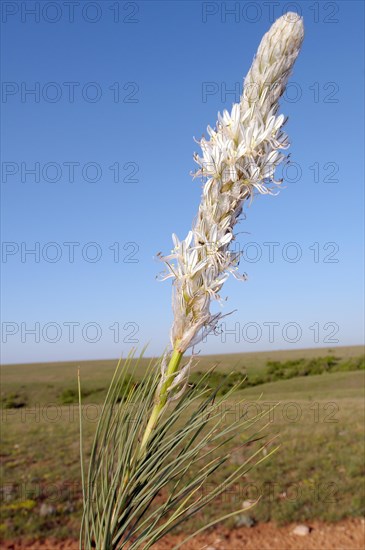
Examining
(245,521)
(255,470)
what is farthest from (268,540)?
(255,470)

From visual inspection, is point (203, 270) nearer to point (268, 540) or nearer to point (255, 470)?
point (268, 540)

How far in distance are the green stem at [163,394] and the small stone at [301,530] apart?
10.2 meters

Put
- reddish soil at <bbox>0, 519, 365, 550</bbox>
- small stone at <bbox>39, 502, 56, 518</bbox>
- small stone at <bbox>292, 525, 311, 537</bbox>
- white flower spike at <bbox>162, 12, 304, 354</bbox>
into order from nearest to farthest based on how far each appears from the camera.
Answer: white flower spike at <bbox>162, 12, 304, 354</bbox>
reddish soil at <bbox>0, 519, 365, 550</bbox>
small stone at <bbox>292, 525, 311, 537</bbox>
small stone at <bbox>39, 502, 56, 518</bbox>

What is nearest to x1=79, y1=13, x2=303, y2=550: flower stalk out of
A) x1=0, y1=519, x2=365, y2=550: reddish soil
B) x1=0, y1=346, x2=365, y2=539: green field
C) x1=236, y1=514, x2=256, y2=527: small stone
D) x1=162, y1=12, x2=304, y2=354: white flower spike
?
x1=162, y1=12, x2=304, y2=354: white flower spike

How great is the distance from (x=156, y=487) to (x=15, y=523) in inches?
395

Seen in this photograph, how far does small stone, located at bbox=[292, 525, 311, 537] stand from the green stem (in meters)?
10.2

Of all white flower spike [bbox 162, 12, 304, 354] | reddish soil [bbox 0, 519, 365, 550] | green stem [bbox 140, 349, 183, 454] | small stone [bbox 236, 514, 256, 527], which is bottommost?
reddish soil [bbox 0, 519, 365, 550]

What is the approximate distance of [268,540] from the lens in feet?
34.6

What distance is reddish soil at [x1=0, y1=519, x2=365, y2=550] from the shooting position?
33.2 feet

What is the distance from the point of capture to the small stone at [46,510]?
11.0 metres

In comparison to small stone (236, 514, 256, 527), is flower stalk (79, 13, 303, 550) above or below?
above

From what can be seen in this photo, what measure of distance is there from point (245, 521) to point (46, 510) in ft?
14.3

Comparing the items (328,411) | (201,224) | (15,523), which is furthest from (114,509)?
(328,411)

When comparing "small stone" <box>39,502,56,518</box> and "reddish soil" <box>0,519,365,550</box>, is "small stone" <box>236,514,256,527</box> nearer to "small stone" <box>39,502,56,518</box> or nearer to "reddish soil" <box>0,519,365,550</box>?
"reddish soil" <box>0,519,365,550</box>
